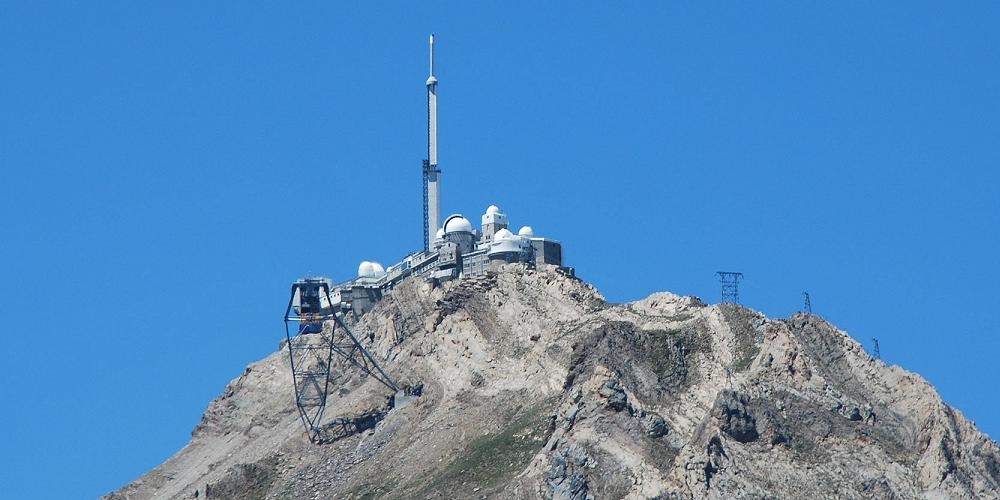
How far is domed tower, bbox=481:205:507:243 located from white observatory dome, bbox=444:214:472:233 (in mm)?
1500

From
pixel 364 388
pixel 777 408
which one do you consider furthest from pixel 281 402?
pixel 777 408

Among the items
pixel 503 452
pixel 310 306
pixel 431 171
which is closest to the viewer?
pixel 503 452

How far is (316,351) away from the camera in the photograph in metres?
191

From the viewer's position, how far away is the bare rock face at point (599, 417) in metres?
151

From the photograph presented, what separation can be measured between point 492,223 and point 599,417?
136 ft

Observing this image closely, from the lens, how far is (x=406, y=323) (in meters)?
186

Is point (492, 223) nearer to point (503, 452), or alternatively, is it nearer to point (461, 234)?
point (461, 234)

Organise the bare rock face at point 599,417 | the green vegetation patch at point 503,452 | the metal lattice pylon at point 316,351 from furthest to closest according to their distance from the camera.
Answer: the metal lattice pylon at point 316,351
the green vegetation patch at point 503,452
the bare rock face at point 599,417

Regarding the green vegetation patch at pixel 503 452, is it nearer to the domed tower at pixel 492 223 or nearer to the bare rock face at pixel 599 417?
the bare rock face at pixel 599 417

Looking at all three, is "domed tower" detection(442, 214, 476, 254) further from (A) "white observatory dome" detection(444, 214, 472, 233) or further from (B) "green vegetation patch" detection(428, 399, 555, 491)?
(B) "green vegetation patch" detection(428, 399, 555, 491)

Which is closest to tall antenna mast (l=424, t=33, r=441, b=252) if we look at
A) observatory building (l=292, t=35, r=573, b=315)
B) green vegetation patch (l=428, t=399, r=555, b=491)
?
observatory building (l=292, t=35, r=573, b=315)

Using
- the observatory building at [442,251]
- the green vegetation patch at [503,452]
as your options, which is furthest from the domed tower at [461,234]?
the green vegetation patch at [503,452]

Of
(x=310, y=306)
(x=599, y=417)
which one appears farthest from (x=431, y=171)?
(x=599, y=417)

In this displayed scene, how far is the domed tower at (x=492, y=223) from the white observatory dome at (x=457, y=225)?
1.50m
